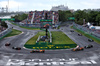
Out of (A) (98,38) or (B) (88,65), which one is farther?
(A) (98,38)

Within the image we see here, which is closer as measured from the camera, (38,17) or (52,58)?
(52,58)

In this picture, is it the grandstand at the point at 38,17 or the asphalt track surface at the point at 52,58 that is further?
the grandstand at the point at 38,17

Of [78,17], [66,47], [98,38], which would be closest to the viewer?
[66,47]

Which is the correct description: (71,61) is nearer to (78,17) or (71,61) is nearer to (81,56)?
(81,56)

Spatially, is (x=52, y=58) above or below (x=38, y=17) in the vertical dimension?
below

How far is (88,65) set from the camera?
33.3 meters

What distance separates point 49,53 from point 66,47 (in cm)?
776

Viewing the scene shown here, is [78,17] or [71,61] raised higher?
[78,17]

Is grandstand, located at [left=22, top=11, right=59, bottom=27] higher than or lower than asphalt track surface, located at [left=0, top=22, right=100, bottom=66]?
higher

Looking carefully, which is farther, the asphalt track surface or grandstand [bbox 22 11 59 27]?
grandstand [bbox 22 11 59 27]

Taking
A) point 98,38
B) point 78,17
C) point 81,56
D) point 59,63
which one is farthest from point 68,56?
point 78,17

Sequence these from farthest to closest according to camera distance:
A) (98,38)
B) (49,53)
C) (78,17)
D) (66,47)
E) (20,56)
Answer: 1. (78,17)
2. (98,38)
3. (66,47)
4. (49,53)
5. (20,56)

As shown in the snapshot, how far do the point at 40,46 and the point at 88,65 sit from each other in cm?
1983

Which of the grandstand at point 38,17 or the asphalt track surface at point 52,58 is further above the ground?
the grandstand at point 38,17
